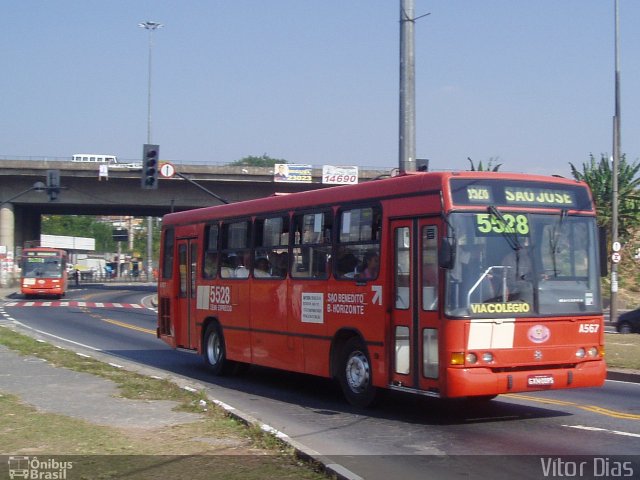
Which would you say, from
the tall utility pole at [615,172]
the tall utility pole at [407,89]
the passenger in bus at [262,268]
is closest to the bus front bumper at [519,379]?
the passenger in bus at [262,268]

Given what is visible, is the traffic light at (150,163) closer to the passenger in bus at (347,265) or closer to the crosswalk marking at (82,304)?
the crosswalk marking at (82,304)

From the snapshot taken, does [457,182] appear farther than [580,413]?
No

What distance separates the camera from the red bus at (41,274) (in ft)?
175

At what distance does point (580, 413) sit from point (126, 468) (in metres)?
6.64

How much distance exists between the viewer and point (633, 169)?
1854 inches

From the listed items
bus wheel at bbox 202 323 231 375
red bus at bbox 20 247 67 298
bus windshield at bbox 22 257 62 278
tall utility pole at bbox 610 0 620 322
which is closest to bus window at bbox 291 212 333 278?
bus wheel at bbox 202 323 231 375

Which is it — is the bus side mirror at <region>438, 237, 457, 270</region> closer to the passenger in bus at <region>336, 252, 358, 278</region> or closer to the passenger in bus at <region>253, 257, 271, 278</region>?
the passenger in bus at <region>336, 252, 358, 278</region>

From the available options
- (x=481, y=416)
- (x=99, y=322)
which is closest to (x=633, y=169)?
(x=99, y=322)

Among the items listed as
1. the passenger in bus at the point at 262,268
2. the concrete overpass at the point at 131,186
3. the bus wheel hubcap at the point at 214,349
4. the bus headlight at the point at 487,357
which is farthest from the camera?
the concrete overpass at the point at 131,186

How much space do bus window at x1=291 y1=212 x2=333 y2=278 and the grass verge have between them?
2.79 metres

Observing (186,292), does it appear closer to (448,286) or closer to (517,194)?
(448,286)

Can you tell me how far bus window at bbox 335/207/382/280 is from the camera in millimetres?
12080

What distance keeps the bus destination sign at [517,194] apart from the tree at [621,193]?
117 feet

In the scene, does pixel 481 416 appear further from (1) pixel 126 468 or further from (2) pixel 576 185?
(1) pixel 126 468
